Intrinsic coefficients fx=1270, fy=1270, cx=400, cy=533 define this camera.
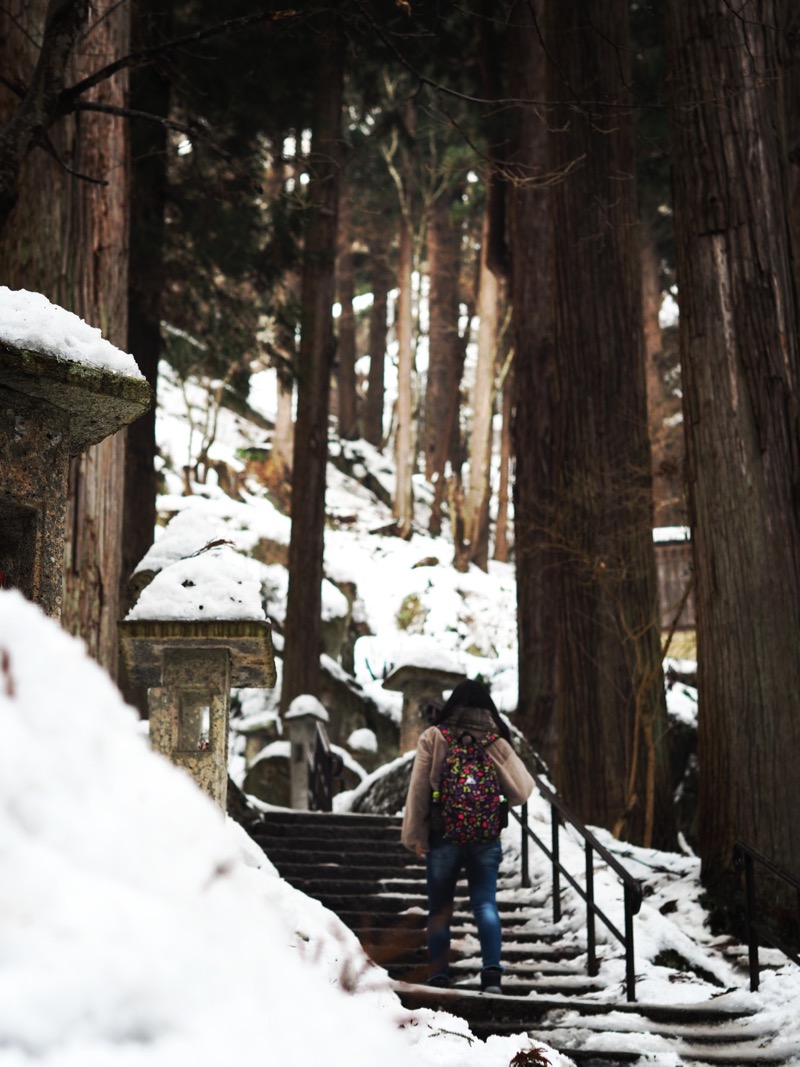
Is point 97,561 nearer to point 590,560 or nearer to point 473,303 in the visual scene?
point 590,560

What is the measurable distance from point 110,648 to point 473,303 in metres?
26.4

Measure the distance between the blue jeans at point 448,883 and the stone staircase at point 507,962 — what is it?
0.72 feet

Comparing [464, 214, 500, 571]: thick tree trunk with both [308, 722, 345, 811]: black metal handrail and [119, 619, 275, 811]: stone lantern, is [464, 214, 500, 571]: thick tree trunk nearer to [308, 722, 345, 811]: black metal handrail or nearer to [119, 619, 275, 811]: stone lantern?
[308, 722, 345, 811]: black metal handrail

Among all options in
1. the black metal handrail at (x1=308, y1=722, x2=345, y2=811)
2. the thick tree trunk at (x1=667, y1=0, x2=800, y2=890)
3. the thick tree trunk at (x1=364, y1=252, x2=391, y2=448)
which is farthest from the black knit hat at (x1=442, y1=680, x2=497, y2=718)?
the thick tree trunk at (x1=364, y1=252, x2=391, y2=448)

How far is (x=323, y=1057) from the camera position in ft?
3.35

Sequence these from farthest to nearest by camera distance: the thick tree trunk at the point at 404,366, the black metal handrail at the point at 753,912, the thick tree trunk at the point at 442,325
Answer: the thick tree trunk at the point at 442,325
the thick tree trunk at the point at 404,366
the black metal handrail at the point at 753,912

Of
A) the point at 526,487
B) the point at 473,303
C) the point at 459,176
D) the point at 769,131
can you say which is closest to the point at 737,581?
the point at 769,131

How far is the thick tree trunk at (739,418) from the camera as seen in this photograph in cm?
840

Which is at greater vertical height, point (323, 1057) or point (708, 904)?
point (323, 1057)

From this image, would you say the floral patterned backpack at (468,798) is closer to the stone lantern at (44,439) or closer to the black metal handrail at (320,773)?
the stone lantern at (44,439)

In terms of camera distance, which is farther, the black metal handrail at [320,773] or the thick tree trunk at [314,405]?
the thick tree trunk at [314,405]

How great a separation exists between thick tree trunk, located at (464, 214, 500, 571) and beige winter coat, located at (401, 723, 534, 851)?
19.9m

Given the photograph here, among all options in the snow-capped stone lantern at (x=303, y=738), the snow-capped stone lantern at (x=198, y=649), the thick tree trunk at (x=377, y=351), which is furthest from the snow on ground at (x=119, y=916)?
the thick tree trunk at (x=377, y=351)

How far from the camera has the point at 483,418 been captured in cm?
2795
